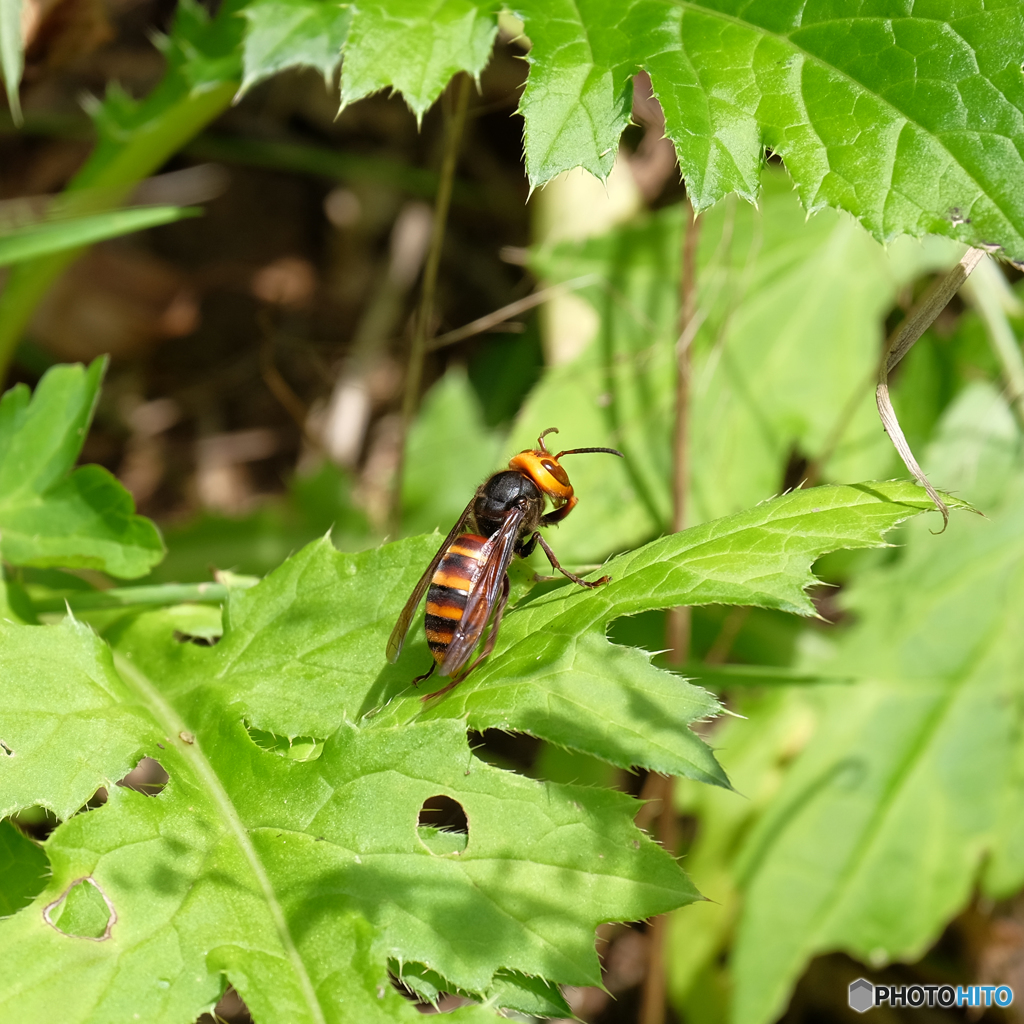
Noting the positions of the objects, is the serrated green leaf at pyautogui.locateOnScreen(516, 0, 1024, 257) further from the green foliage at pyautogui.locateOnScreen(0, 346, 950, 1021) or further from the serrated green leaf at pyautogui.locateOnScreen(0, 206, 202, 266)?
the serrated green leaf at pyautogui.locateOnScreen(0, 206, 202, 266)

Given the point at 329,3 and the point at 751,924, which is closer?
the point at 329,3

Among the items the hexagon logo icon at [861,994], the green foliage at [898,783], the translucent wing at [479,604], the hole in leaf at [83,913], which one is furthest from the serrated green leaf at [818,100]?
the hexagon logo icon at [861,994]

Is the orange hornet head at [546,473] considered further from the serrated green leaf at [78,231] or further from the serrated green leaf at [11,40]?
the serrated green leaf at [11,40]

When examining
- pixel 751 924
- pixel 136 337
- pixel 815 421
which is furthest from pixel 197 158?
pixel 751 924

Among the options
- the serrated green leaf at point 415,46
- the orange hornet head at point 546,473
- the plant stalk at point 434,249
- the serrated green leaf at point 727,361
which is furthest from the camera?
the serrated green leaf at point 727,361

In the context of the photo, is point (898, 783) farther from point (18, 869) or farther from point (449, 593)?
point (18, 869)

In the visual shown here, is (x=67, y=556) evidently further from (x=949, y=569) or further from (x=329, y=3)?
(x=949, y=569)

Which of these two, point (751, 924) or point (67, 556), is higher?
point (67, 556)

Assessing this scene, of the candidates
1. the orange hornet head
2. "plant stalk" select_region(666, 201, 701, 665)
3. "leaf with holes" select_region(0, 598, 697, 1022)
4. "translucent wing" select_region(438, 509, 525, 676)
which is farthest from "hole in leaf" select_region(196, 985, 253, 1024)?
the orange hornet head
